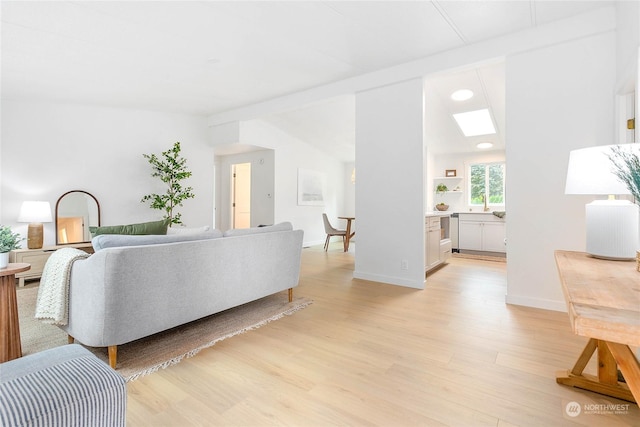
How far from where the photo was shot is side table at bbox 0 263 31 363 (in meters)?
1.89

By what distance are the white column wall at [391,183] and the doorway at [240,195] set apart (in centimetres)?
421

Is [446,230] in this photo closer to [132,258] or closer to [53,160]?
[132,258]

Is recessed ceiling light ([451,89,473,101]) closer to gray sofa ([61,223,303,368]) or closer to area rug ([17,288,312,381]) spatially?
gray sofa ([61,223,303,368])

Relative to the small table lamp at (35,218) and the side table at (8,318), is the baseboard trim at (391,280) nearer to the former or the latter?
the side table at (8,318)

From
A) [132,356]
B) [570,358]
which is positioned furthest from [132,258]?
[570,358]

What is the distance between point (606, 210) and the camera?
1.58m

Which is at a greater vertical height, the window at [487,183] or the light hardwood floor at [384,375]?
the window at [487,183]

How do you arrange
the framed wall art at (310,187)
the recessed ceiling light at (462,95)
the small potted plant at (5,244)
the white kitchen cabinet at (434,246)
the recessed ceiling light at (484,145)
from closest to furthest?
1. the small potted plant at (5,244)
2. the white kitchen cabinet at (434,246)
3. the recessed ceiling light at (462,95)
4. the recessed ceiling light at (484,145)
5. the framed wall art at (310,187)

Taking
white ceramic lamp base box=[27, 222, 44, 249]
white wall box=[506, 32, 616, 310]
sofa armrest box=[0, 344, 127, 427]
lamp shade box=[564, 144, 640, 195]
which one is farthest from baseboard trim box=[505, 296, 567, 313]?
white ceramic lamp base box=[27, 222, 44, 249]

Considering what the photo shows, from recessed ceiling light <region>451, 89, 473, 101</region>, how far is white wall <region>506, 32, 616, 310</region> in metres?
1.26

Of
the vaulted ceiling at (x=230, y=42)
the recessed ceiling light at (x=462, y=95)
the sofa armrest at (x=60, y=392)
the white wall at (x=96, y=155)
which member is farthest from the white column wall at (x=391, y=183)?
the white wall at (x=96, y=155)

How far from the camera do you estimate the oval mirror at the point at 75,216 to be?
14.8ft

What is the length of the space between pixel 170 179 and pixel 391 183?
391cm

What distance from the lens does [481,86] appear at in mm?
4141
